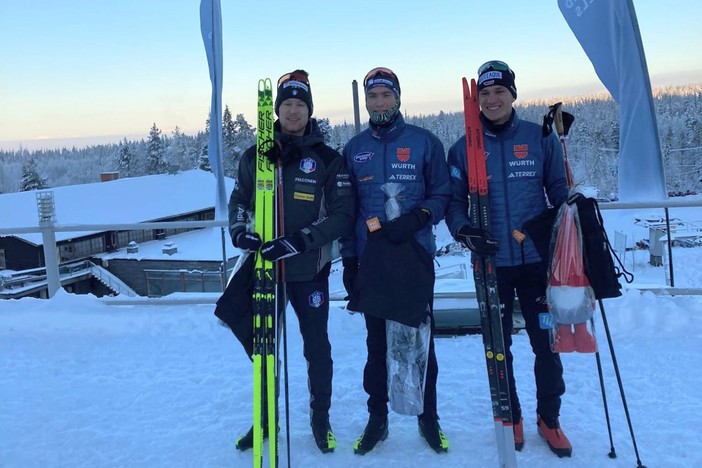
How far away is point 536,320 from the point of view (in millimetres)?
2674

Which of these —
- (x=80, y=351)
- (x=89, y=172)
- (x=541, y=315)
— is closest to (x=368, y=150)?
(x=541, y=315)

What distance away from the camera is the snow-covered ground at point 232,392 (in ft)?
9.09

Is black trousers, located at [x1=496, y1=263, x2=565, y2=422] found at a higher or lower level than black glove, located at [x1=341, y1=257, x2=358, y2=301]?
lower

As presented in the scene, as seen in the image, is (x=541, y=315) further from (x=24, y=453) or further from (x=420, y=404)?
(x=24, y=453)

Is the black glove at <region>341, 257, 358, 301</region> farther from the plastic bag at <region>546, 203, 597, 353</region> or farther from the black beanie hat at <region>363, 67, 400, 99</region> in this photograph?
the plastic bag at <region>546, 203, 597, 353</region>

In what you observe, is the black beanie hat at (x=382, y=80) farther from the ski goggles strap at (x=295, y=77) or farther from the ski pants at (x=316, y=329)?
the ski pants at (x=316, y=329)

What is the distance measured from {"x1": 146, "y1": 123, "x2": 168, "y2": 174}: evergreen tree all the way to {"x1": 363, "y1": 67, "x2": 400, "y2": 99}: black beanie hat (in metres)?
61.7

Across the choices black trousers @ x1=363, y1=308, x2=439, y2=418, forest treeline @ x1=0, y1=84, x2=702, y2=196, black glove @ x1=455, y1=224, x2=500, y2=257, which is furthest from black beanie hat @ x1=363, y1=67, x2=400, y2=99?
forest treeline @ x1=0, y1=84, x2=702, y2=196

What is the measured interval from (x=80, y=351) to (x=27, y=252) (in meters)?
21.1

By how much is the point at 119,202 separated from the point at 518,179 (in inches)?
1075

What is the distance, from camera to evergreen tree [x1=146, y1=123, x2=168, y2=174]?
6050 centimetres

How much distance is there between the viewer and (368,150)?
273 cm

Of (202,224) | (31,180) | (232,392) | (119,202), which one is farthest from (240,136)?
(232,392)

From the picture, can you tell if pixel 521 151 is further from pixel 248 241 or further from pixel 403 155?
pixel 248 241
